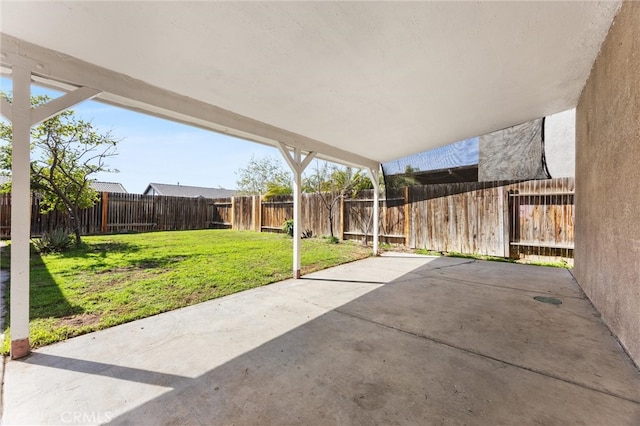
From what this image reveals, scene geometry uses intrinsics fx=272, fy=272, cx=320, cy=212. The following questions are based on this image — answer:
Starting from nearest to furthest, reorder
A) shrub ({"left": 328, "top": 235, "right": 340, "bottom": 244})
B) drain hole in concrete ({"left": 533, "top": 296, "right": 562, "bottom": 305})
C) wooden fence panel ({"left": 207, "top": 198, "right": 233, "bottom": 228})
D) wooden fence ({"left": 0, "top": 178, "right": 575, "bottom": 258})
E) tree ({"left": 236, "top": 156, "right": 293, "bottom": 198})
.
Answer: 1. drain hole in concrete ({"left": 533, "top": 296, "right": 562, "bottom": 305})
2. wooden fence ({"left": 0, "top": 178, "right": 575, "bottom": 258})
3. shrub ({"left": 328, "top": 235, "right": 340, "bottom": 244})
4. wooden fence panel ({"left": 207, "top": 198, "right": 233, "bottom": 228})
5. tree ({"left": 236, "top": 156, "right": 293, "bottom": 198})

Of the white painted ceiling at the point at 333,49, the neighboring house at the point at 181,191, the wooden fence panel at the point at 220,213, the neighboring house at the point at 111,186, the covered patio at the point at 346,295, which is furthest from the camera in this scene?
the neighboring house at the point at 181,191

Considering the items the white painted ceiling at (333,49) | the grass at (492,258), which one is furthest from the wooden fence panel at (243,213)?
the white painted ceiling at (333,49)

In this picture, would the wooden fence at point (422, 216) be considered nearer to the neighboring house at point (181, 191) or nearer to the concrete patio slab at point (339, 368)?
the concrete patio slab at point (339, 368)

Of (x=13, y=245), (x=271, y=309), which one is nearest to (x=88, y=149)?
(x=13, y=245)

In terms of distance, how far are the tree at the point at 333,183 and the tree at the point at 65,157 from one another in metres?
6.05

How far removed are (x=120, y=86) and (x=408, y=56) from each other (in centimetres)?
278

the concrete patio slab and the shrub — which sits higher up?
the shrub

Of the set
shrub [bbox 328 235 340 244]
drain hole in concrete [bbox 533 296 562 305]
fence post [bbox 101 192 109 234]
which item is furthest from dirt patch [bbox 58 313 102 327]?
fence post [bbox 101 192 109 234]

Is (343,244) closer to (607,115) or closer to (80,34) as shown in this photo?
(607,115)

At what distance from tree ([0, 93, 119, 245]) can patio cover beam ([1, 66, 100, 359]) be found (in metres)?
4.96

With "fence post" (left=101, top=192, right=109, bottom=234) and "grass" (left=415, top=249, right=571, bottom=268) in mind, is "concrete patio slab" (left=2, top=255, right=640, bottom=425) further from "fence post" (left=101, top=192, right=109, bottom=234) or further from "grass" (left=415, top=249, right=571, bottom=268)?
"fence post" (left=101, top=192, right=109, bottom=234)

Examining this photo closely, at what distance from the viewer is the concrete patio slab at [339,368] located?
5.00 feet

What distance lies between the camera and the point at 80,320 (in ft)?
9.02

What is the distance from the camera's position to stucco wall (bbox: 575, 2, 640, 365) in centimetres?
199
